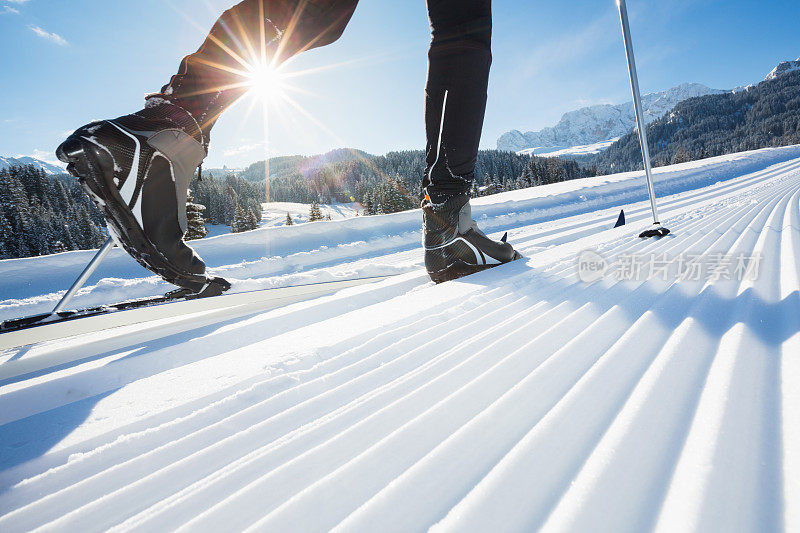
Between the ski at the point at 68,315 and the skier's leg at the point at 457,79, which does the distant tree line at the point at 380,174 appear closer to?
the skier's leg at the point at 457,79

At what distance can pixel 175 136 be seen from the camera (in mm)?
952

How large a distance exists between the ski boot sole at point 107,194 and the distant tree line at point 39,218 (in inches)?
1045

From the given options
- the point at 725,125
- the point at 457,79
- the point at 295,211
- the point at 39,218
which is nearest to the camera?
the point at 457,79

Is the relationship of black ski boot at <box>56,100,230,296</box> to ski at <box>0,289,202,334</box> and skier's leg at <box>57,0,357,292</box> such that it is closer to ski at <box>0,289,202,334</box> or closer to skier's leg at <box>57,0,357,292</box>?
skier's leg at <box>57,0,357,292</box>

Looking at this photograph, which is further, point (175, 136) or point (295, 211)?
point (295, 211)

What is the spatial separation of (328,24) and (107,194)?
80 cm

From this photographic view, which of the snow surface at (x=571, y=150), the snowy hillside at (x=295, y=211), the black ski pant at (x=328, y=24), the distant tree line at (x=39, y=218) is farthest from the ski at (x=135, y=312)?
the snow surface at (x=571, y=150)

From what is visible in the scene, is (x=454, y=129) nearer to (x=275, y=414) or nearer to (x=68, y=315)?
(x=275, y=414)

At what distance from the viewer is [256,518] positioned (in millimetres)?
289

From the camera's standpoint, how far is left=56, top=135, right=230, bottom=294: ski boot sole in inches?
33.1

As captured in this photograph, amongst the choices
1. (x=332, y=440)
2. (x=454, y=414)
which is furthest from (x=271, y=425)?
(x=454, y=414)

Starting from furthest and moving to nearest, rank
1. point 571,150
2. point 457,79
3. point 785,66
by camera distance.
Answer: point 571,150, point 785,66, point 457,79

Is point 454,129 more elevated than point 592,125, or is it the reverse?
point 592,125

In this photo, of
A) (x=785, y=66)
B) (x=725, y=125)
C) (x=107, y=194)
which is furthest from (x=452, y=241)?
(x=785, y=66)
